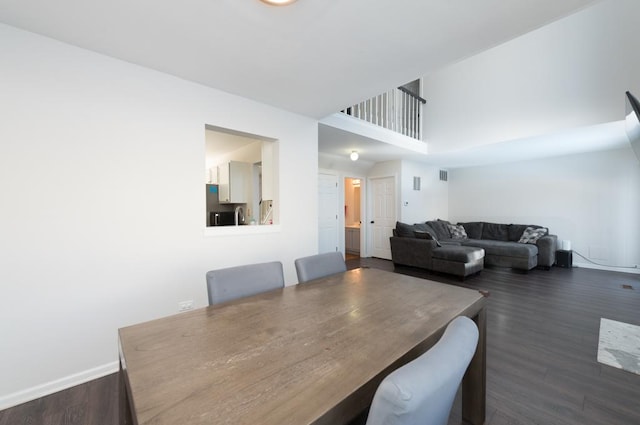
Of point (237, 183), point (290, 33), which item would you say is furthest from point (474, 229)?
point (290, 33)

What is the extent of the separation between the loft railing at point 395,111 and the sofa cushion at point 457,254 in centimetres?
241

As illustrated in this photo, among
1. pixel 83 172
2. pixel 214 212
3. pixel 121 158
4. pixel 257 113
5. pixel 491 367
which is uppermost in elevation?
pixel 257 113

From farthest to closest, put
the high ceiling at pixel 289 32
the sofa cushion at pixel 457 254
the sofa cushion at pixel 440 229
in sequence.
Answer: the sofa cushion at pixel 440 229, the sofa cushion at pixel 457 254, the high ceiling at pixel 289 32

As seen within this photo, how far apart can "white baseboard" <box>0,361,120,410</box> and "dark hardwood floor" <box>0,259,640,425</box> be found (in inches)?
1.6

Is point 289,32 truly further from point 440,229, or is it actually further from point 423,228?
point 440,229

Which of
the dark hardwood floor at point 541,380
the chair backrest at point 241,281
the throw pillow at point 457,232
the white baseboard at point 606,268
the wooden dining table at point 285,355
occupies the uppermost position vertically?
the chair backrest at point 241,281

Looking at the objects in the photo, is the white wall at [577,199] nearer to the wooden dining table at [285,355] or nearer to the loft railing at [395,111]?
the loft railing at [395,111]

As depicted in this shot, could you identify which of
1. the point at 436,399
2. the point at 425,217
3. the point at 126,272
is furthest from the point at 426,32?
the point at 425,217

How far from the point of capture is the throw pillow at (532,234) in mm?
5309

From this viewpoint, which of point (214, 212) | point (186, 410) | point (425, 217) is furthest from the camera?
point (425, 217)

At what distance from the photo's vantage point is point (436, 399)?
2.25ft

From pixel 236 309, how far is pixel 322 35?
1799mm

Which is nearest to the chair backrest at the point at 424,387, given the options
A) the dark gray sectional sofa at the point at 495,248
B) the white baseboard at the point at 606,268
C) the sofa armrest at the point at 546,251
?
the dark gray sectional sofa at the point at 495,248

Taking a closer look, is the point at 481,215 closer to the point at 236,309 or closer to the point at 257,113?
the point at 257,113
